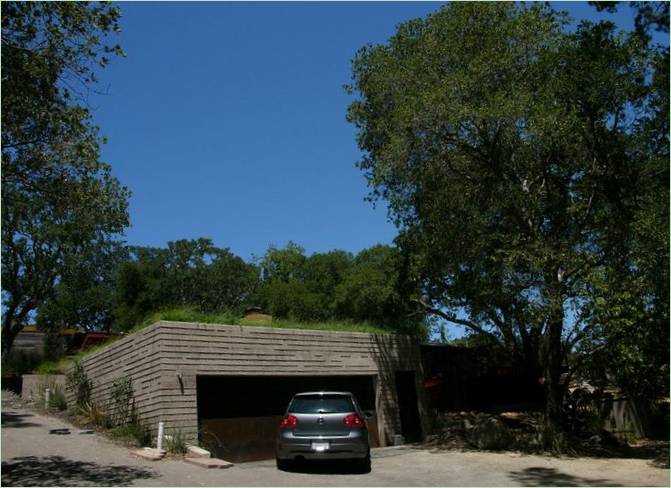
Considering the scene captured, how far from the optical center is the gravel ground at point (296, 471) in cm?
1132

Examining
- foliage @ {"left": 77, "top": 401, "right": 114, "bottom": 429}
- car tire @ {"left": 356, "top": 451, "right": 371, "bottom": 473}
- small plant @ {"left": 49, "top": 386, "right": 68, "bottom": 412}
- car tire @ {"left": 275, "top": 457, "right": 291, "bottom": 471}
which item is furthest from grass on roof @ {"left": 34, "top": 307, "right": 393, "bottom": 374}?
car tire @ {"left": 356, "top": 451, "right": 371, "bottom": 473}

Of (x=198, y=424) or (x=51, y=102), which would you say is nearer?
(x=51, y=102)

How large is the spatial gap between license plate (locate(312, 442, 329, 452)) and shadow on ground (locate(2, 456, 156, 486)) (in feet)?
9.92

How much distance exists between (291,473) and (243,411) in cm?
377

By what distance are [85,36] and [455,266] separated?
42.0 feet

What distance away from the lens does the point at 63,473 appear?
37.4ft

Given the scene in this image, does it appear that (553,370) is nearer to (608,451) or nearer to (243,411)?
(608,451)

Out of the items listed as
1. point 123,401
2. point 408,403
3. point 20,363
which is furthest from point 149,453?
point 20,363

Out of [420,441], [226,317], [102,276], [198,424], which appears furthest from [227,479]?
[102,276]

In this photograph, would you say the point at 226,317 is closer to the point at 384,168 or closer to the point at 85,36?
the point at 384,168

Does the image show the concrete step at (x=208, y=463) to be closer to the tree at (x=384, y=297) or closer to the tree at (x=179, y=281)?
the tree at (x=384, y=297)

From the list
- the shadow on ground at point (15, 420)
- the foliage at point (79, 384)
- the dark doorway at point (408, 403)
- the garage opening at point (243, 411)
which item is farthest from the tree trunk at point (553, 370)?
the shadow on ground at point (15, 420)

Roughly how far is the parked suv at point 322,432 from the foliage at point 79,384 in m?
7.68

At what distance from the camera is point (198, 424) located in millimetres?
15188
